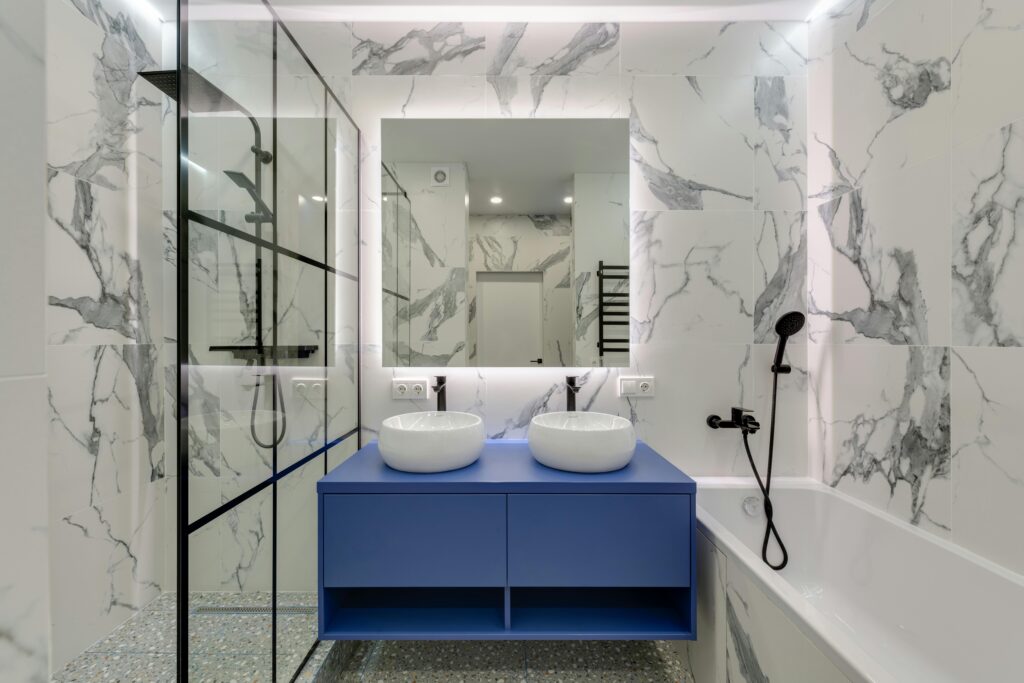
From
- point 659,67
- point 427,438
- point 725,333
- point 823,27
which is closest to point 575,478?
point 427,438

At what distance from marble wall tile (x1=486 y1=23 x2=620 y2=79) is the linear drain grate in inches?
82.1

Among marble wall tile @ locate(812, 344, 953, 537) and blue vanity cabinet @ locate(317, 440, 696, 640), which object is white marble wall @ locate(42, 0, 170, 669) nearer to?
blue vanity cabinet @ locate(317, 440, 696, 640)

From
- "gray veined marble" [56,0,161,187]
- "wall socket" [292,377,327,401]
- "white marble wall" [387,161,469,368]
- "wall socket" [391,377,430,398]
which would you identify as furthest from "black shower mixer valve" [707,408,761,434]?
"gray veined marble" [56,0,161,187]

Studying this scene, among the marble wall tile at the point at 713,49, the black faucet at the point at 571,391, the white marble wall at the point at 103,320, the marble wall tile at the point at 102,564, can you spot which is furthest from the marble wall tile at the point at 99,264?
the marble wall tile at the point at 713,49

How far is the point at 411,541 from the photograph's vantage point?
1342 mm

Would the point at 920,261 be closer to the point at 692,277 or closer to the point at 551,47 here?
the point at 692,277

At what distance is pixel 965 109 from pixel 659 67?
1.04 m

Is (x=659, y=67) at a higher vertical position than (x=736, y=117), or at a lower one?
higher

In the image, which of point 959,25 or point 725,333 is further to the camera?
point 725,333

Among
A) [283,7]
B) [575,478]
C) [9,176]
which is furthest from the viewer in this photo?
[283,7]

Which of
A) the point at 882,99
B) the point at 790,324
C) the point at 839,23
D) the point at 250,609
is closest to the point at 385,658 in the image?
the point at 250,609

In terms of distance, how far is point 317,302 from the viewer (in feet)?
5.11

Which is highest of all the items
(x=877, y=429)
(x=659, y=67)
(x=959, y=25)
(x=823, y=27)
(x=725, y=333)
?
(x=823, y=27)

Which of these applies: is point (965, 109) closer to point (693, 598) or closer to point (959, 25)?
point (959, 25)
